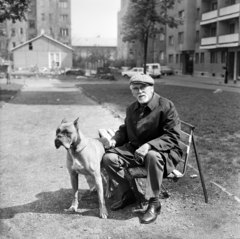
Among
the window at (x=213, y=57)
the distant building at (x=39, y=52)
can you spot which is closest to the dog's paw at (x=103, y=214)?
the window at (x=213, y=57)

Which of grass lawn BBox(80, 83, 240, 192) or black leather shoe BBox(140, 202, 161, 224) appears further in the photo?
grass lawn BBox(80, 83, 240, 192)

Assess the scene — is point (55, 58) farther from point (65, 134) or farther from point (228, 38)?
point (65, 134)

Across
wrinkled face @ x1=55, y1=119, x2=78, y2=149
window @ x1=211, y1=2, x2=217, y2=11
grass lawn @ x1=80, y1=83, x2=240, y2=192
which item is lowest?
grass lawn @ x1=80, y1=83, x2=240, y2=192

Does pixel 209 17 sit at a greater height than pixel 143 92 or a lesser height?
greater

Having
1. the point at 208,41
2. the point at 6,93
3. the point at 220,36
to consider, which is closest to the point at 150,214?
the point at 6,93

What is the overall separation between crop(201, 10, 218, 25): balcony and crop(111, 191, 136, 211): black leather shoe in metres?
36.9

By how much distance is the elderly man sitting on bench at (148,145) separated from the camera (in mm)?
3895

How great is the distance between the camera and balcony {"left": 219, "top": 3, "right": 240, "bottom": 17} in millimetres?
34094

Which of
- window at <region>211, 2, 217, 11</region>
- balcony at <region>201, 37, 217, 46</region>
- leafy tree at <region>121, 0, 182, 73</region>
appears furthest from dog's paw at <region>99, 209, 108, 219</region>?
window at <region>211, 2, 217, 11</region>

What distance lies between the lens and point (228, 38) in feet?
117

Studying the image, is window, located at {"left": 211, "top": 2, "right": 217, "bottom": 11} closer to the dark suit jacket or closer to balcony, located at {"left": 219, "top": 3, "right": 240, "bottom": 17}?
balcony, located at {"left": 219, "top": 3, "right": 240, "bottom": 17}

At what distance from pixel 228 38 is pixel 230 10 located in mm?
2543

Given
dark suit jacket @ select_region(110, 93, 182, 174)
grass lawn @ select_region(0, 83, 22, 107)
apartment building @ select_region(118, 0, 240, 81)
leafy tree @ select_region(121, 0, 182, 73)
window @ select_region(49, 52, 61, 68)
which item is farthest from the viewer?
window @ select_region(49, 52, 61, 68)

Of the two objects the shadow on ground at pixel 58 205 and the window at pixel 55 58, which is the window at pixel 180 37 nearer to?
the window at pixel 55 58
